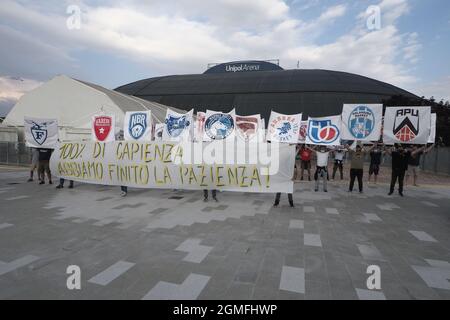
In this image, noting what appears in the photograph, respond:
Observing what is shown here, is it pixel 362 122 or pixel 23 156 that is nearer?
pixel 362 122

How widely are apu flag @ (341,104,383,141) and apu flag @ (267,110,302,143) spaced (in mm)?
1951

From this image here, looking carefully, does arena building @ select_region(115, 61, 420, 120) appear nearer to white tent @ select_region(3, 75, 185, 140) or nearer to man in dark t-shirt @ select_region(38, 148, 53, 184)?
white tent @ select_region(3, 75, 185, 140)

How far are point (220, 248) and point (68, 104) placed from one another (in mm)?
22489

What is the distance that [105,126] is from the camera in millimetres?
9305

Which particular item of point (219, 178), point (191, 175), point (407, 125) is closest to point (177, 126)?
point (191, 175)

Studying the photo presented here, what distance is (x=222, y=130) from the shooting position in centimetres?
989

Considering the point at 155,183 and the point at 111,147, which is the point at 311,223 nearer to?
the point at 155,183

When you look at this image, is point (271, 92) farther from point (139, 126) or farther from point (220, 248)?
point (220, 248)

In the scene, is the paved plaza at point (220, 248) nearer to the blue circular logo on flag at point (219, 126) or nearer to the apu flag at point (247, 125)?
the blue circular logo on flag at point (219, 126)

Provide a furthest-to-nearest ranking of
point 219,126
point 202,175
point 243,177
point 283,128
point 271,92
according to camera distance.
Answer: point 271,92
point 283,128
point 219,126
point 202,175
point 243,177

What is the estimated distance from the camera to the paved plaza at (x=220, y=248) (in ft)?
10.2

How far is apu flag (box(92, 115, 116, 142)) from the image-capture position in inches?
365

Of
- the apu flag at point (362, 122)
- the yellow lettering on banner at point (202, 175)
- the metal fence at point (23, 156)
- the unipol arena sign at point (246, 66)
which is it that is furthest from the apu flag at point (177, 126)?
the unipol arena sign at point (246, 66)

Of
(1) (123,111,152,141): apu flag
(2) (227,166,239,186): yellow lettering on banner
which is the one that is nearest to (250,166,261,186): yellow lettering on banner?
(2) (227,166,239,186): yellow lettering on banner
